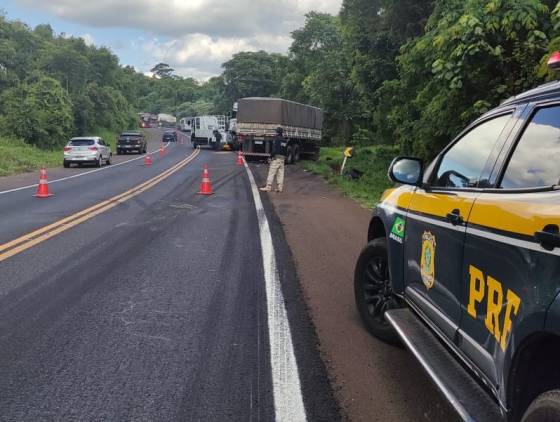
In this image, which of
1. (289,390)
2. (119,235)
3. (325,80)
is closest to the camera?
(289,390)

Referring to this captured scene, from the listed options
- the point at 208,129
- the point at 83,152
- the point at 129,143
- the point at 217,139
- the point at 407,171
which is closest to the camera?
the point at 407,171

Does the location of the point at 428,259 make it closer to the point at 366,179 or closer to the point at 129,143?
the point at 366,179

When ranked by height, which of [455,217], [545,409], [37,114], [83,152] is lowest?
[83,152]

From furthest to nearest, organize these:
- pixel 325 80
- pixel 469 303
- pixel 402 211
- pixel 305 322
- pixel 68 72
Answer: pixel 68 72
pixel 325 80
pixel 305 322
pixel 402 211
pixel 469 303

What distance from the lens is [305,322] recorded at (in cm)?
484

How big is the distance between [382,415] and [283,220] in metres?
7.32

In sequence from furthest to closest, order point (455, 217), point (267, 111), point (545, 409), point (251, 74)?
point (251, 74) → point (267, 111) → point (455, 217) → point (545, 409)

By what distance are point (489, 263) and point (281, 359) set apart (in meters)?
1.98

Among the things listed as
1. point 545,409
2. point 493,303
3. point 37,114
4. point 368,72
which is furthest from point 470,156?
point 37,114

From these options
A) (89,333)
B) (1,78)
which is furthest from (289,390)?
(1,78)

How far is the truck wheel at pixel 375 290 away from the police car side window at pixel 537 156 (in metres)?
1.85

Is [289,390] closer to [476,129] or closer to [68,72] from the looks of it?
[476,129]

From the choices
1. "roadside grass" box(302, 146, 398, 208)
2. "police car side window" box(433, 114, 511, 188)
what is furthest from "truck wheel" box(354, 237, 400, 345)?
"roadside grass" box(302, 146, 398, 208)

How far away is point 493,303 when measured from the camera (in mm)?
2445
